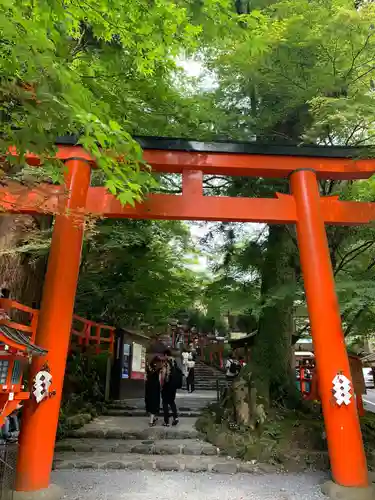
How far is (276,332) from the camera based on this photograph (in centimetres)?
952

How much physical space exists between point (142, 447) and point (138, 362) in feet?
22.0

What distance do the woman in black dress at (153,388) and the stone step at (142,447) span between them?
1219 mm

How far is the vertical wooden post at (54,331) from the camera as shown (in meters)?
5.34

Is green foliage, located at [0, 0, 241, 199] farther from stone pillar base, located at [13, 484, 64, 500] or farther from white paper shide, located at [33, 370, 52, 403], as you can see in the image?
stone pillar base, located at [13, 484, 64, 500]

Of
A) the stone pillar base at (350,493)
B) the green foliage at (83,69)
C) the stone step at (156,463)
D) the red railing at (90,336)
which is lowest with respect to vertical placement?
the stone pillar base at (350,493)

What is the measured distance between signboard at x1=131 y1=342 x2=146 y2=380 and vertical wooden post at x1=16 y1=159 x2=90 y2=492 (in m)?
8.23

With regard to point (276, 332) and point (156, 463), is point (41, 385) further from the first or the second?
point (276, 332)

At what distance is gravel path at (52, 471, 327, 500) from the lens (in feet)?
18.2

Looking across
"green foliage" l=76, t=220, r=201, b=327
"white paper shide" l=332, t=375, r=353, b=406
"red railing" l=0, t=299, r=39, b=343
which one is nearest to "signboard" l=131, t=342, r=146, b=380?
"green foliage" l=76, t=220, r=201, b=327

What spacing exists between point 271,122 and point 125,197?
20.4 ft

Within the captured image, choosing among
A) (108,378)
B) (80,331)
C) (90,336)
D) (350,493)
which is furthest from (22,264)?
(350,493)

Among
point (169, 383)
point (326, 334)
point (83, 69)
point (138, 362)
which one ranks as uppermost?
point (83, 69)

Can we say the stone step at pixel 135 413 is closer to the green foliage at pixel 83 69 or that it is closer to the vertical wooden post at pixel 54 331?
the vertical wooden post at pixel 54 331

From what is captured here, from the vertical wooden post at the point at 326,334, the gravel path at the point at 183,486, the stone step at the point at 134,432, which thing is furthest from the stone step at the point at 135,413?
the vertical wooden post at the point at 326,334
